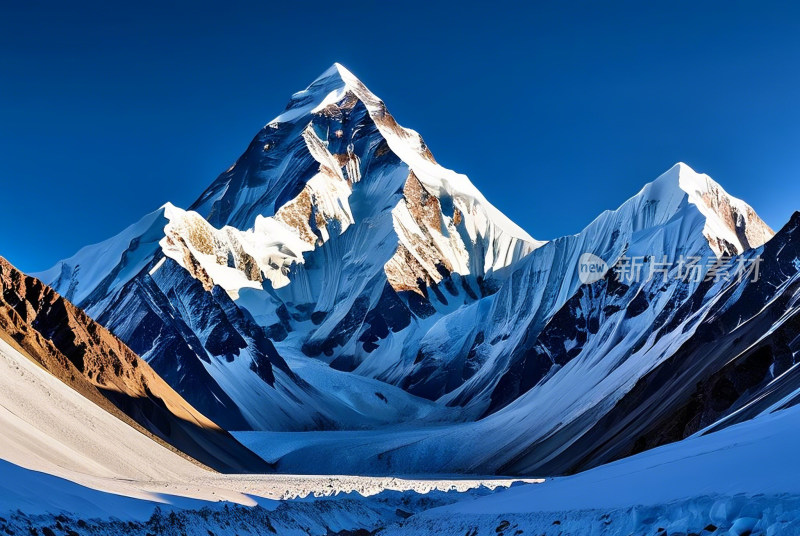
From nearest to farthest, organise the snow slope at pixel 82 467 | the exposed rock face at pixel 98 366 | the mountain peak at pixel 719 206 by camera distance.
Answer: the snow slope at pixel 82 467
the exposed rock face at pixel 98 366
the mountain peak at pixel 719 206

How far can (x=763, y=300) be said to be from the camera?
8794cm

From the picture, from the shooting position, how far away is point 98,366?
78.2m

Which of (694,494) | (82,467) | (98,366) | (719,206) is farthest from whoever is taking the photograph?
(719,206)

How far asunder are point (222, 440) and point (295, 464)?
22.3 m

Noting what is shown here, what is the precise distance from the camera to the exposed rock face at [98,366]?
6725 cm

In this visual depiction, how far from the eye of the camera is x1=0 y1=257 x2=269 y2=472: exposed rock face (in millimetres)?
67250

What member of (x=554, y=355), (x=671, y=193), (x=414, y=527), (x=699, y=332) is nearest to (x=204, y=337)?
(x=554, y=355)

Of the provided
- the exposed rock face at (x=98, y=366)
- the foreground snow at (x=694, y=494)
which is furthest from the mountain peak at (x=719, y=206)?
the foreground snow at (x=694, y=494)

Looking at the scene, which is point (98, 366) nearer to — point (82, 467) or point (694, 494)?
point (82, 467)

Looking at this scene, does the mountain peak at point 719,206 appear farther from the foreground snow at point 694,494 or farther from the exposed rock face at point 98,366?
the foreground snow at point 694,494

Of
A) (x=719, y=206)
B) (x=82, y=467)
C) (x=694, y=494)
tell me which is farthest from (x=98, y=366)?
(x=719, y=206)

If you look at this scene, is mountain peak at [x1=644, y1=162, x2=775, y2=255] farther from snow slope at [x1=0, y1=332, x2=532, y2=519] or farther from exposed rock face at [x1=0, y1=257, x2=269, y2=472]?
snow slope at [x1=0, y1=332, x2=532, y2=519]

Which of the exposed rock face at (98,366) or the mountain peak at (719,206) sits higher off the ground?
the mountain peak at (719,206)

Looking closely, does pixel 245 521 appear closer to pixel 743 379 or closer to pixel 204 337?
pixel 743 379
